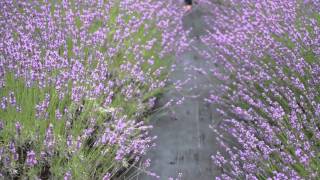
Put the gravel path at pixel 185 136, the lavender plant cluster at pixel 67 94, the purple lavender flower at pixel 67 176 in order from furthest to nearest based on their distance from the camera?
the gravel path at pixel 185 136 < the lavender plant cluster at pixel 67 94 < the purple lavender flower at pixel 67 176

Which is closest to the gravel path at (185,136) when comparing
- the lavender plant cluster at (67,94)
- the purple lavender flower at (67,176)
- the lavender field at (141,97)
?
the lavender field at (141,97)

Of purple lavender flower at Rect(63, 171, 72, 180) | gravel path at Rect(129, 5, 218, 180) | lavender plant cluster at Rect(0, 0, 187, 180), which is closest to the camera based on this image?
purple lavender flower at Rect(63, 171, 72, 180)

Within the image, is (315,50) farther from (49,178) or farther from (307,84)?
(49,178)

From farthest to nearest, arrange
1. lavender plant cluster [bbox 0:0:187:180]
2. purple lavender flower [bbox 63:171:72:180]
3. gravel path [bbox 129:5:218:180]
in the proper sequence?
gravel path [bbox 129:5:218:180], lavender plant cluster [bbox 0:0:187:180], purple lavender flower [bbox 63:171:72:180]

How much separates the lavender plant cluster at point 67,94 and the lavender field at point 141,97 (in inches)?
0.4

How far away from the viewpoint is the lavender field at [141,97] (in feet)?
8.59

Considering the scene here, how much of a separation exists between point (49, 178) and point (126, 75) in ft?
3.40

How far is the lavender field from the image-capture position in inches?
103

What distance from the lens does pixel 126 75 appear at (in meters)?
3.41

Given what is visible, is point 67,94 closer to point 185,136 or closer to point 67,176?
point 67,176

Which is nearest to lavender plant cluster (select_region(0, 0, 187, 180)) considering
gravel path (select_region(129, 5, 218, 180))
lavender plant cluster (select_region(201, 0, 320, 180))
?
gravel path (select_region(129, 5, 218, 180))

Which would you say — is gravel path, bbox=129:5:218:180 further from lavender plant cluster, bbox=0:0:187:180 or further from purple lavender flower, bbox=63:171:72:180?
purple lavender flower, bbox=63:171:72:180

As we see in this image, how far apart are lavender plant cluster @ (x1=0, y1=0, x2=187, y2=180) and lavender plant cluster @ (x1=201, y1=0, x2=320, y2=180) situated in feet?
1.76

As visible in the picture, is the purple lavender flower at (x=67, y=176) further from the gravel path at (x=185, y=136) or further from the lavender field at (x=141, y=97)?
the gravel path at (x=185, y=136)
